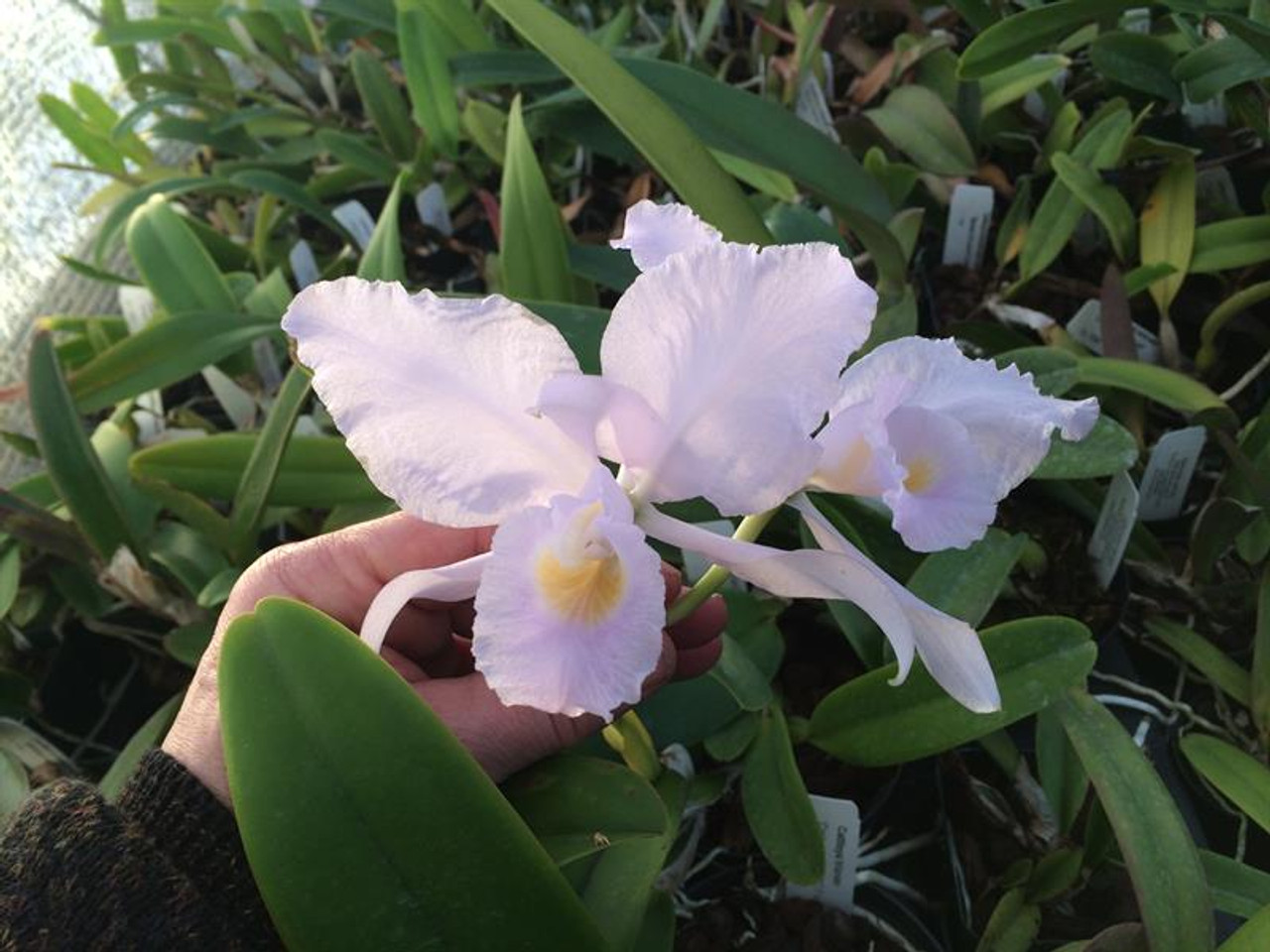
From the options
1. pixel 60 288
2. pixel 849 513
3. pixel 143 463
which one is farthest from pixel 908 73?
pixel 60 288

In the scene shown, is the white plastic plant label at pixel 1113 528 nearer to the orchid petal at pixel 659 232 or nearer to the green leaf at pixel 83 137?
the orchid petal at pixel 659 232

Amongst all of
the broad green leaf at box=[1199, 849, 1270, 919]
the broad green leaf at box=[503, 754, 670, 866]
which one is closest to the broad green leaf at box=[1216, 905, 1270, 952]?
the broad green leaf at box=[1199, 849, 1270, 919]

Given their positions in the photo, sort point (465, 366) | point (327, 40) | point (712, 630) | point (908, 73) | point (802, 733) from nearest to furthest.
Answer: point (465, 366), point (712, 630), point (802, 733), point (908, 73), point (327, 40)

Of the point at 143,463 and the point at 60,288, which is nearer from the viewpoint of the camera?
the point at 143,463

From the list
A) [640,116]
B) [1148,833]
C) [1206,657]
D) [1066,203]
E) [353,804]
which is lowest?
[1206,657]

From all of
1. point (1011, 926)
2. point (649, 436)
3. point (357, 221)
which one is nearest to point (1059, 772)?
point (1011, 926)

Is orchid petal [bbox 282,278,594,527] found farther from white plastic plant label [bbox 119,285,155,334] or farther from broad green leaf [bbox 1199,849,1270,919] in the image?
white plastic plant label [bbox 119,285,155,334]

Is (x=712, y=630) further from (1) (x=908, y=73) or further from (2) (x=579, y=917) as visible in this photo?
(1) (x=908, y=73)

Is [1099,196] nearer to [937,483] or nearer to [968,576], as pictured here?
[968,576]
